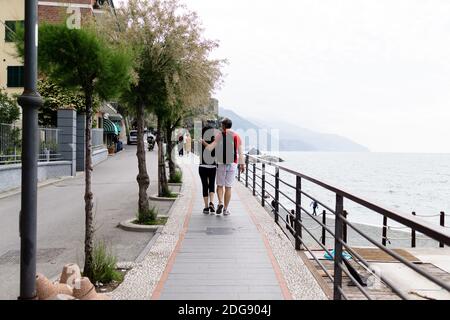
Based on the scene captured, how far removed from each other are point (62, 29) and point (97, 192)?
10642mm

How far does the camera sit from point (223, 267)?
217 inches

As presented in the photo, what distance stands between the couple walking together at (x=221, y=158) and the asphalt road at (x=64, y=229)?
189 centimetres

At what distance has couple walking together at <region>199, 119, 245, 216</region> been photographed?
8.91 meters

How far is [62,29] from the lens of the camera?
4.81 metres

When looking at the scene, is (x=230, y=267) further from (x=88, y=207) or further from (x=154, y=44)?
(x=154, y=44)

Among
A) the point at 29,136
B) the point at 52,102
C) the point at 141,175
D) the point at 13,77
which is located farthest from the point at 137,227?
the point at 13,77

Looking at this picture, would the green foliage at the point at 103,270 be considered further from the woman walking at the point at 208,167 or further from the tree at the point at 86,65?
the woman walking at the point at 208,167

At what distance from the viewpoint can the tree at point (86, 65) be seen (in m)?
4.81

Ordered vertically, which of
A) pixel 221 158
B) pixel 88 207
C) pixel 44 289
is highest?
pixel 221 158

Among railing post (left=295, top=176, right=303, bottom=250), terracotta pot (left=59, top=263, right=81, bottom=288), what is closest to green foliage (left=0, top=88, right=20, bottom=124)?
railing post (left=295, top=176, right=303, bottom=250)

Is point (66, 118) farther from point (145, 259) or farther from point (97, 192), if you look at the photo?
point (145, 259)

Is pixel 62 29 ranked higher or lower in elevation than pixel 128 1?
lower

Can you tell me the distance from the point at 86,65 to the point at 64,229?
15.8 ft
